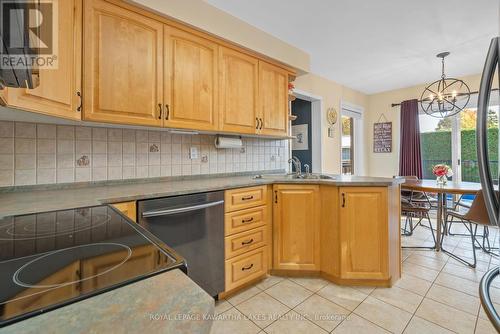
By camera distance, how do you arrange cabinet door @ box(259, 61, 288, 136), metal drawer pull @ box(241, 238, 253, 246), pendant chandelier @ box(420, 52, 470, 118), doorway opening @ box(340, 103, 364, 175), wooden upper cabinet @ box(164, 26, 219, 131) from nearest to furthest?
wooden upper cabinet @ box(164, 26, 219, 131) → metal drawer pull @ box(241, 238, 253, 246) → cabinet door @ box(259, 61, 288, 136) → pendant chandelier @ box(420, 52, 470, 118) → doorway opening @ box(340, 103, 364, 175)

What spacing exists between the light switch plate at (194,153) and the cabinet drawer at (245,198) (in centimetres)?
66

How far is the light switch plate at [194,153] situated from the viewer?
7.42 ft

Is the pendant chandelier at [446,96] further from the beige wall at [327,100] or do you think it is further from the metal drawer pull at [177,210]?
the metal drawer pull at [177,210]

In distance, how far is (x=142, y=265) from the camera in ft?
1.71

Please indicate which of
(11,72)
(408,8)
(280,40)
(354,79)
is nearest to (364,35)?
(408,8)

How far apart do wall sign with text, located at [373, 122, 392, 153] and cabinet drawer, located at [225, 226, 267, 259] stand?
3674 mm

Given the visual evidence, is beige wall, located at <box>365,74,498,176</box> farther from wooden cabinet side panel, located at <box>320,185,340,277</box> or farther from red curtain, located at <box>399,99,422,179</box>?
wooden cabinet side panel, located at <box>320,185,340,277</box>

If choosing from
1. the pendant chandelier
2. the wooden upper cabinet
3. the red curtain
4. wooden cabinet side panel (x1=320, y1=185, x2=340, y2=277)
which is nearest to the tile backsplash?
the wooden upper cabinet

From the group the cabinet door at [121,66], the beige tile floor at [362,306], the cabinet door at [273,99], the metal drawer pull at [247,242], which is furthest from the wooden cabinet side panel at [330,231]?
the cabinet door at [121,66]

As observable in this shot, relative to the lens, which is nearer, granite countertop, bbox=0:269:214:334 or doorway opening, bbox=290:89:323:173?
granite countertop, bbox=0:269:214:334

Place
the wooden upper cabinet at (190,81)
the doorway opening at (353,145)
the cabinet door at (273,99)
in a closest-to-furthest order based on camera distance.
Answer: the wooden upper cabinet at (190,81) < the cabinet door at (273,99) < the doorway opening at (353,145)

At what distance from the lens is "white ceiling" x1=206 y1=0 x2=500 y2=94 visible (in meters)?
2.09

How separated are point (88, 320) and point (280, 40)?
9.47 ft

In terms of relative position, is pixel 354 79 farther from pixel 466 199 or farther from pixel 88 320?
pixel 88 320
